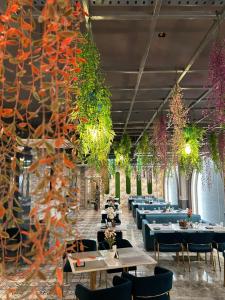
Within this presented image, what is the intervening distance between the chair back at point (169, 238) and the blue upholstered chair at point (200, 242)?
194 mm

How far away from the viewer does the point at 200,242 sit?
640cm

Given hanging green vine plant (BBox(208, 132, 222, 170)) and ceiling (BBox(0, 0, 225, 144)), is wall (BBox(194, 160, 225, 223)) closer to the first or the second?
hanging green vine plant (BBox(208, 132, 222, 170))

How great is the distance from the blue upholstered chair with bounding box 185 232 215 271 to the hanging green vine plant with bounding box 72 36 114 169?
4.12m

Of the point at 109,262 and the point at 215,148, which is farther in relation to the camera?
the point at 215,148

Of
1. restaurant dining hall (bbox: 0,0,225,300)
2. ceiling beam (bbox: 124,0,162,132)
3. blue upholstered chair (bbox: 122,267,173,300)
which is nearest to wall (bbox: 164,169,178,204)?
restaurant dining hall (bbox: 0,0,225,300)

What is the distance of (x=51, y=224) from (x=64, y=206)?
14 centimetres

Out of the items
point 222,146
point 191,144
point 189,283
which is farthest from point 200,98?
point 189,283

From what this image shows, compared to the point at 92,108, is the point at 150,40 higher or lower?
higher

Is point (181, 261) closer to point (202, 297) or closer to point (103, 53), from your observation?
point (202, 297)

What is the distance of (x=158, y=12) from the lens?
106 inches

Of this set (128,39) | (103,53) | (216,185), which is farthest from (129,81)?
(216,185)

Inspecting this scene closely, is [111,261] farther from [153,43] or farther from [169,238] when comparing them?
[153,43]

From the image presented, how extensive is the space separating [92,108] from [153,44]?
1.23 m

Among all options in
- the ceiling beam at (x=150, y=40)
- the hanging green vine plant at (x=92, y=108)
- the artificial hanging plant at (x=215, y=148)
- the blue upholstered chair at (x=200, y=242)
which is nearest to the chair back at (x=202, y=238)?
the blue upholstered chair at (x=200, y=242)
